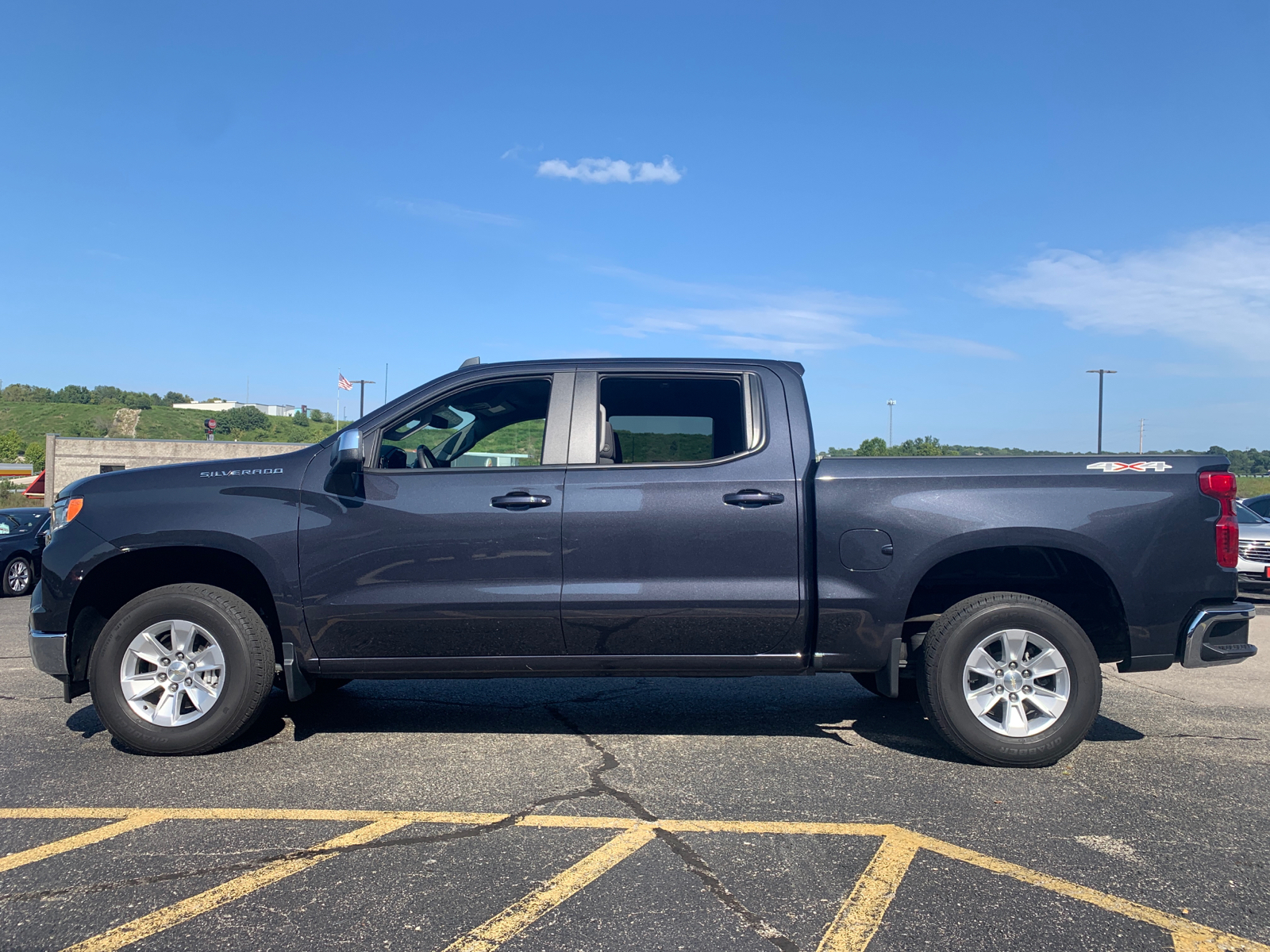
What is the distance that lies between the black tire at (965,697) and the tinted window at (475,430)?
2269 millimetres

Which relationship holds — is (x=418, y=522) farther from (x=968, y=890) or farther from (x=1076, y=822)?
(x=1076, y=822)

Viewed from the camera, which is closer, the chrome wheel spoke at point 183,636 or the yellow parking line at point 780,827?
the yellow parking line at point 780,827

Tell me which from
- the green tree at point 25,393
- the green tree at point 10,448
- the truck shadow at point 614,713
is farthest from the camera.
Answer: the green tree at point 25,393

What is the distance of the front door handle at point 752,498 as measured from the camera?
4586mm

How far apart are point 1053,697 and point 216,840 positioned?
12.5 ft

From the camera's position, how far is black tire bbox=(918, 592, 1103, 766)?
4.49m

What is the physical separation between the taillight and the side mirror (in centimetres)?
414

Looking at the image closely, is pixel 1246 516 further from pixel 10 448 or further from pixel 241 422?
pixel 10 448

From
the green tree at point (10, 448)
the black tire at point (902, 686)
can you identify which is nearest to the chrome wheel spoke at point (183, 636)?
the black tire at point (902, 686)

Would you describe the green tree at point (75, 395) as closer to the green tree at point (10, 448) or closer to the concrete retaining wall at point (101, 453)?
the green tree at point (10, 448)

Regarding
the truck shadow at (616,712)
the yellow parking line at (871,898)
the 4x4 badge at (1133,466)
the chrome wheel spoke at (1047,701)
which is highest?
the 4x4 badge at (1133,466)

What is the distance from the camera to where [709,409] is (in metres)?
4.98

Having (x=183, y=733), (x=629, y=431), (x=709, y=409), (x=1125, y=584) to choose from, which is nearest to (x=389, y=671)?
(x=183, y=733)

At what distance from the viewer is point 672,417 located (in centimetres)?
508
